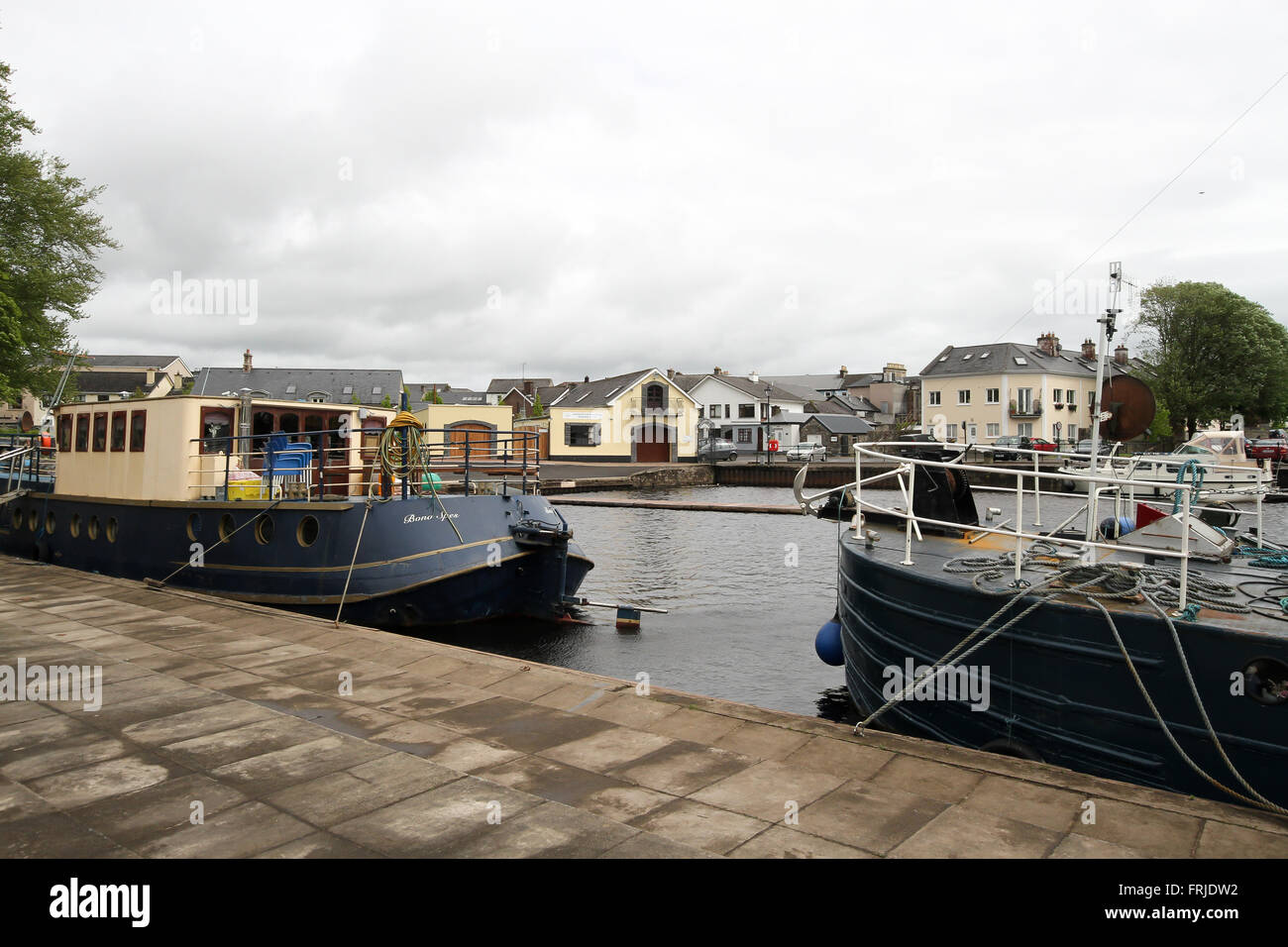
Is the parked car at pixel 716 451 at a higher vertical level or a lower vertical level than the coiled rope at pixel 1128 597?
higher

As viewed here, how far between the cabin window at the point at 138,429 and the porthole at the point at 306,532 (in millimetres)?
4530

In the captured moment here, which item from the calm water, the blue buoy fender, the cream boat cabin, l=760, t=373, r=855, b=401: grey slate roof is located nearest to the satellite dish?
the blue buoy fender

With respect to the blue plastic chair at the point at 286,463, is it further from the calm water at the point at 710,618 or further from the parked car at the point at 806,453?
the parked car at the point at 806,453

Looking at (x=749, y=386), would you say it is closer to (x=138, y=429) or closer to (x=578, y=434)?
(x=578, y=434)

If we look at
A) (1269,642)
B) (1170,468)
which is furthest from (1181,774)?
(1170,468)

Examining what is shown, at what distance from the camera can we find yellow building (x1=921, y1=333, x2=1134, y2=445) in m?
64.9

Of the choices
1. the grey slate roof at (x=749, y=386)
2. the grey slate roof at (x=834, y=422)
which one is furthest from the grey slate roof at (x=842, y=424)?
the grey slate roof at (x=749, y=386)

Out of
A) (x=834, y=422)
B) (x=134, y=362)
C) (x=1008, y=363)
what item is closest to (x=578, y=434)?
(x=834, y=422)

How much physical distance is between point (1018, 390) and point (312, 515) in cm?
6300

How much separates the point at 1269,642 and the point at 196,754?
24.4ft

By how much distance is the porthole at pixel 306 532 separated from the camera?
1380 centimetres

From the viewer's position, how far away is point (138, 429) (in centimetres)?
1592

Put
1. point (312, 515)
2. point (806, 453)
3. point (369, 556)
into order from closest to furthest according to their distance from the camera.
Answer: point (369, 556), point (312, 515), point (806, 453)
